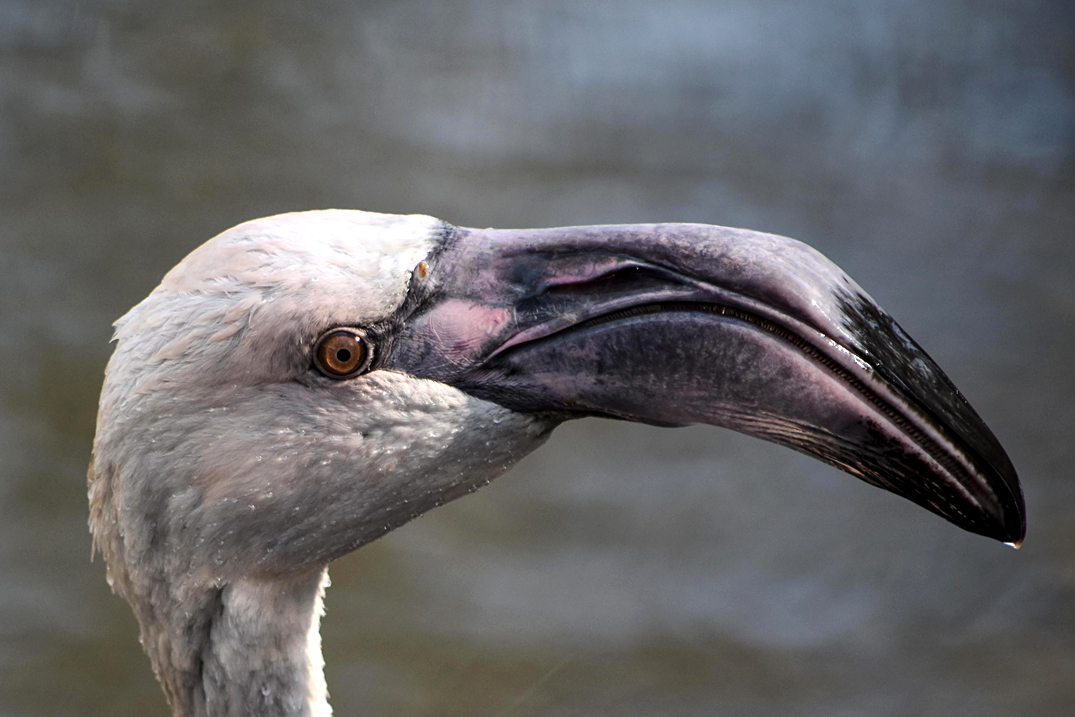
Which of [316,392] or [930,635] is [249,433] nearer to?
[316,392]

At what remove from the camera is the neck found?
1754mm

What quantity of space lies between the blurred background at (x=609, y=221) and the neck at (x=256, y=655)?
205 centimetres

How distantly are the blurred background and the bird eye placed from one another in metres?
2.56

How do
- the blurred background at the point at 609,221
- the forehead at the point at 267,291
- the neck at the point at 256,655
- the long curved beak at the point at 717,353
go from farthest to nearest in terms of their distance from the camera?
the blurred background at the point at 609,221 → the neck at the point at 256,655 → the forehead at the point at 267,291 → the long curved beak at the point at 717,353

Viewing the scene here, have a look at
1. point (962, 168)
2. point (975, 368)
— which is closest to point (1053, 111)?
point (962, 168)

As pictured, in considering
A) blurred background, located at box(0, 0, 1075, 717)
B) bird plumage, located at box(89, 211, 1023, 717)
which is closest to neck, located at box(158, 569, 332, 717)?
bird plumage, located at box(89, 211, 1023, 717)

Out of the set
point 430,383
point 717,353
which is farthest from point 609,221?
point 717,353

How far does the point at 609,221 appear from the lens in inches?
204

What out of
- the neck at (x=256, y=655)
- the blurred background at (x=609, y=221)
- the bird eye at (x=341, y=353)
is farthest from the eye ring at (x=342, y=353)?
the blurred background at (x=609, y=221)

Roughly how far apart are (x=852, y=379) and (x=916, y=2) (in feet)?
18.6

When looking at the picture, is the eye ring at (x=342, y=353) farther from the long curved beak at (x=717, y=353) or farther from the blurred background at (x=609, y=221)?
the blurred background at (x=609, y=221)

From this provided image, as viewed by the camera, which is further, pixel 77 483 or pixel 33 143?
pixel 33 143

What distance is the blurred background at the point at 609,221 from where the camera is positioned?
13.0 ft

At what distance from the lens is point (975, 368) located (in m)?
4.91
